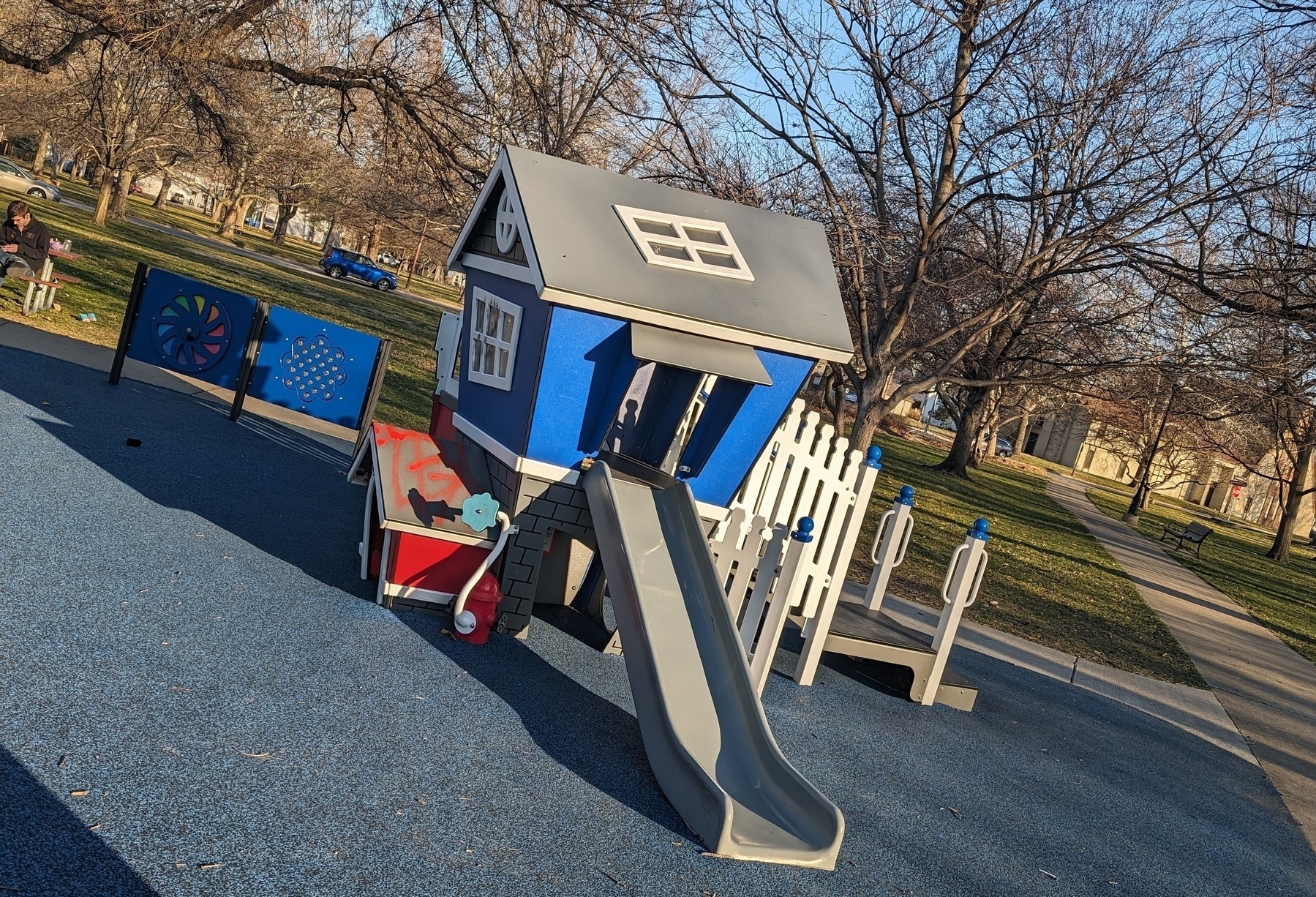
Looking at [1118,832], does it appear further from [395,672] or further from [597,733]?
[395,672]

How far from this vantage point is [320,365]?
36.0 ft

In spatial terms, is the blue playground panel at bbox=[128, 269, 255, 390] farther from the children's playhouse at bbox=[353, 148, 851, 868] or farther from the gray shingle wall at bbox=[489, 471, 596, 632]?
the gray shingle wall at bbox=[489, 471, 596, 632]

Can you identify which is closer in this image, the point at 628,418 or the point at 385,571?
the point at 385,571

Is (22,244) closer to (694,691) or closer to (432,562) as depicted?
(432,562)

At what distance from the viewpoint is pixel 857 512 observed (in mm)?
7641

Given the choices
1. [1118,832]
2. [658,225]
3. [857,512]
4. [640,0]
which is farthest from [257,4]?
[1118,832]

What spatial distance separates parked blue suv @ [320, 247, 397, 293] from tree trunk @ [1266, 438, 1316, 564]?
112 feet

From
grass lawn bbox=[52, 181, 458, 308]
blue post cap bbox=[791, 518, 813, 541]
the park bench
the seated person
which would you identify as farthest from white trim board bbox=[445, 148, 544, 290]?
grass lawn bbox=[52, 181, 458, 308]

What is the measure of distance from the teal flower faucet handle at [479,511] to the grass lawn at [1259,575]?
14.4 metres

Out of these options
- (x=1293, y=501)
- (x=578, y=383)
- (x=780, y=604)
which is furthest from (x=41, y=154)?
(x=780, y=604)

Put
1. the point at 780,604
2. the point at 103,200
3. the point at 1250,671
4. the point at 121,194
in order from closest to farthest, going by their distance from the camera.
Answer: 1. the point at 780,604
2. the point at 1250,671
3. the point at 103,200
4. the point at 121,194

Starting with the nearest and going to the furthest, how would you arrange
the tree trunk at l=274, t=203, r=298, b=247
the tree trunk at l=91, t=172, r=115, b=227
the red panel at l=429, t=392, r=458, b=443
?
1. the red panel at l=429, t=392, r=458, b=443
2. the tree trunk at l=91, t=172, r=115, b=227
3. the tree trunk at l=274, t=203, r=298, b=247

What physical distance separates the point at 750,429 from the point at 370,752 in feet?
11.1

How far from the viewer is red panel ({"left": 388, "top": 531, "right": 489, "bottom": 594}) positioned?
21.4 feet
